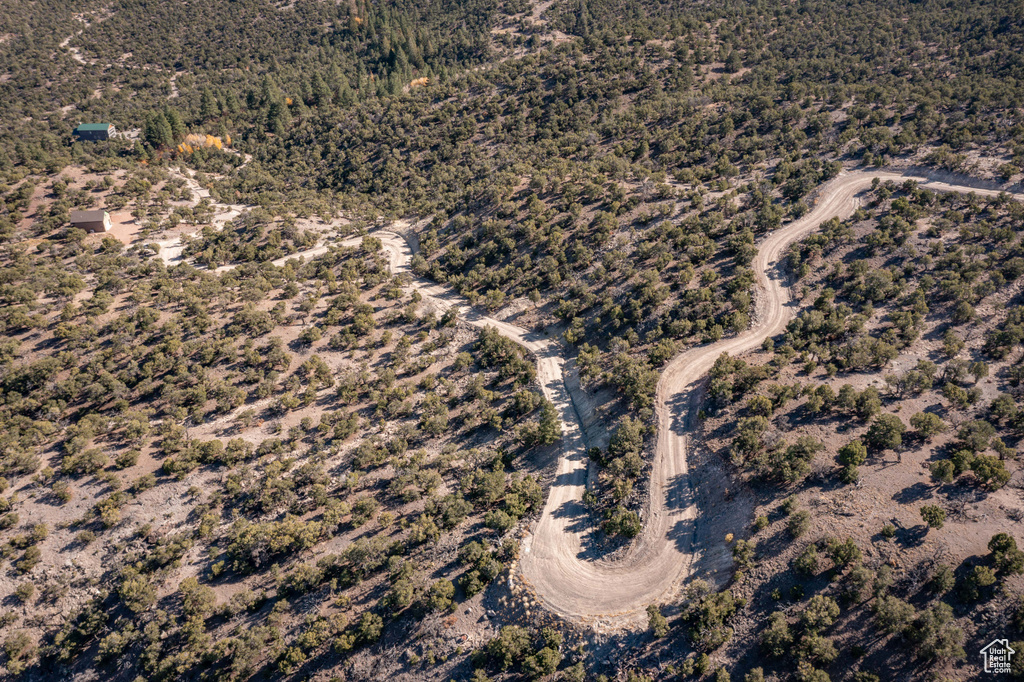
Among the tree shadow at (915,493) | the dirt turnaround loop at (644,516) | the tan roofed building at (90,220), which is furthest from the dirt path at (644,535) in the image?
the tan roofed building at (90,220)

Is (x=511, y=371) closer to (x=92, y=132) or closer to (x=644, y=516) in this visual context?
(x=644, y=516)

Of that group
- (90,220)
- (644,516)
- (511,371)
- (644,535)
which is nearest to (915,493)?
(644,516)

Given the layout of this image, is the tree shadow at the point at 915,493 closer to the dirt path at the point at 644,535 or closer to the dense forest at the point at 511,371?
the dense forest at the point at 511,371

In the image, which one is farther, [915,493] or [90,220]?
[90,220]

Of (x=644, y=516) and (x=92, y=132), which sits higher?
(x=92, y=132)

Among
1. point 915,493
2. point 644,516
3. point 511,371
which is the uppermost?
point 915,493

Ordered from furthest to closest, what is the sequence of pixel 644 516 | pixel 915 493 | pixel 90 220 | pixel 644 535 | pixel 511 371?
pixel 90 220 → pixel 511 371 → pixel 644 516 → pixel 644 535 → pixel 915 493

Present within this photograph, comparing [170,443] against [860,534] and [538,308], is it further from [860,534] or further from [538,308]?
[860,534]

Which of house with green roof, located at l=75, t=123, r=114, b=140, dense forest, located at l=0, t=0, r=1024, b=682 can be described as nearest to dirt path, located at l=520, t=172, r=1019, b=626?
dense forest, located at l=0, t=0, r=1024, b=682
